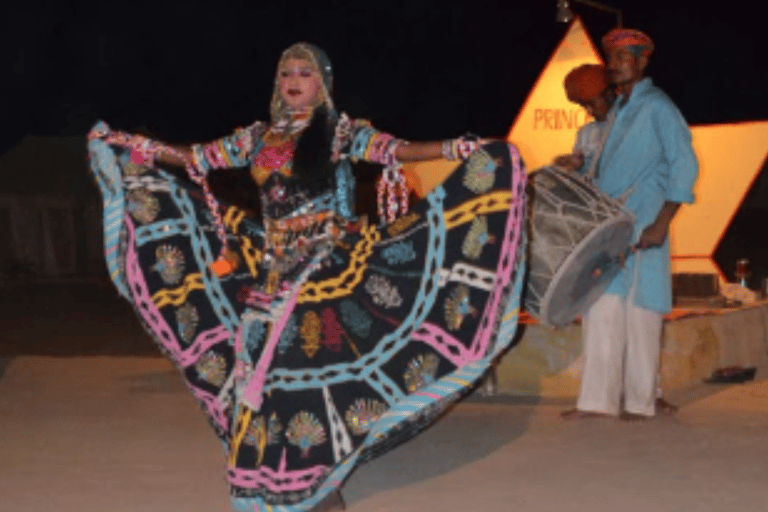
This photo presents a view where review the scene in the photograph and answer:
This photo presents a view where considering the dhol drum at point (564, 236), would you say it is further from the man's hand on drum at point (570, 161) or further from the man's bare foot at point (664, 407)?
the man's bare foot at point (664, 407)

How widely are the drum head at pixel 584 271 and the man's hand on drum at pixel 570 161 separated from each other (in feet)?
1.85

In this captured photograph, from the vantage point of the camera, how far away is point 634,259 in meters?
7.21

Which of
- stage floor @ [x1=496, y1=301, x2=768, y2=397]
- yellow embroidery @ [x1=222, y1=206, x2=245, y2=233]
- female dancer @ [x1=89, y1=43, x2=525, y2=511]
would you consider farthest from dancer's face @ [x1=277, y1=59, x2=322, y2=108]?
stage floor @ [x1=496, y1=301, x2=768, y2=397]

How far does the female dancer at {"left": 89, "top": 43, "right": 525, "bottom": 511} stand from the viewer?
5348 mm

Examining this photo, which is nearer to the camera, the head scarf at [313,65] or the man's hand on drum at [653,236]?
the head scarf at [313,65]

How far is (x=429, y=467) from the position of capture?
6199 mm

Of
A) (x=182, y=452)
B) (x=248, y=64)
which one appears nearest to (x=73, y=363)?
(x=182, y=452)

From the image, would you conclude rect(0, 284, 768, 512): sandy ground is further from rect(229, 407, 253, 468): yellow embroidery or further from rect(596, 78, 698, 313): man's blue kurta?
rect(596, 78, 698, 313): man's blue kurta

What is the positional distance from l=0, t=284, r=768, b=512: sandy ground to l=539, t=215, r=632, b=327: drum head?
0.59m

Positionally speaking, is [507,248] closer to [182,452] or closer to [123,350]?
[182,452]

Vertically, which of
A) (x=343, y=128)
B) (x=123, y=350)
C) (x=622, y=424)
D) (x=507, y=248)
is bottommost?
(x=123, y=350)

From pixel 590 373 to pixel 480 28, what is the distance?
3911 cm

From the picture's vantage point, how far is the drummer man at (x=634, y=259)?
7.17 m

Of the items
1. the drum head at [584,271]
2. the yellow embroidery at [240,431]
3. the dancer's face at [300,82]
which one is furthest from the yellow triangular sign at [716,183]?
the yellow embroidery at [240,431]
